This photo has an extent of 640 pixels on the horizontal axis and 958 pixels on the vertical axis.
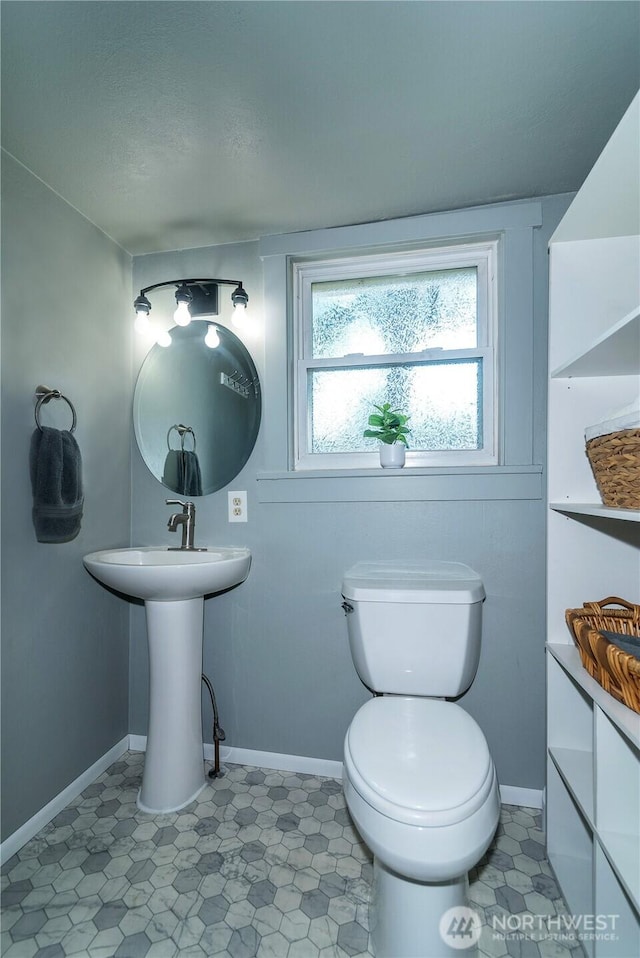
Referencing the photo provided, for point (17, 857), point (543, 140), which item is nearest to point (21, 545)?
point (17, 857)

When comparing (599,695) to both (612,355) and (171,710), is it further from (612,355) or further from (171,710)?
(171,710)

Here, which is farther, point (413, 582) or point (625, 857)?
point (413, 582)

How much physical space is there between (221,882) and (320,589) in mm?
904

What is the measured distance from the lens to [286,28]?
1009mm

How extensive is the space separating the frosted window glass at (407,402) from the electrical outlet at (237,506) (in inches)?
13.8

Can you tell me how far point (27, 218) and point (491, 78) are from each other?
4.65ft

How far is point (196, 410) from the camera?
74.9 inches

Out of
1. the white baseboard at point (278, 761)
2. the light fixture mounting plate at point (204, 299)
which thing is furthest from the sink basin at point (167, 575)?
A: the light fixture mounting plate at point (204, 299)

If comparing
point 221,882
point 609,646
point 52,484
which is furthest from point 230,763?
point 609,646

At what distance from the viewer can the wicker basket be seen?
955 millimetres

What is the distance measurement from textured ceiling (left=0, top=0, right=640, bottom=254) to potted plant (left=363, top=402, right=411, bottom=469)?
761mm

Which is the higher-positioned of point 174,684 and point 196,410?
point 196,410

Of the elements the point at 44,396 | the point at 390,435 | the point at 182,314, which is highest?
the point at 182,314

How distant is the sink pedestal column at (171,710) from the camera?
1564 mm
